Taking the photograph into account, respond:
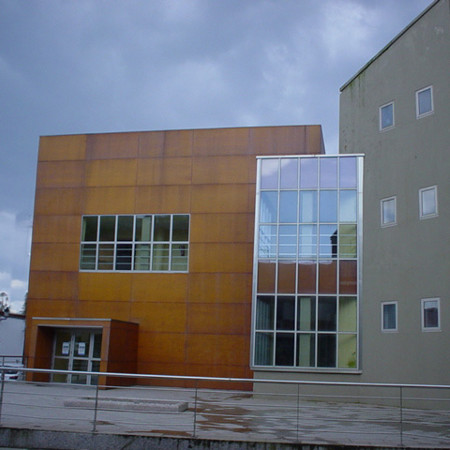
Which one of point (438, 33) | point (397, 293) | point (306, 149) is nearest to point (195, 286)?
point (306, 149)

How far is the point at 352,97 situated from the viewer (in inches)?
871

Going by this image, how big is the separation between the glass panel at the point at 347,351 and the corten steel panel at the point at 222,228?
6.05 meters

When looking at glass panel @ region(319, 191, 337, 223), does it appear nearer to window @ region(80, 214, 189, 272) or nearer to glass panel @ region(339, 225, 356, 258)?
glass panel @ region(339, 225, 356, 258)

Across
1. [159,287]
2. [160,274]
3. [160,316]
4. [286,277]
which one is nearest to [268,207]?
[286,277]

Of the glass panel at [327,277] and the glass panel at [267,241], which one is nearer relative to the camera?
the glass panel at [327,277]

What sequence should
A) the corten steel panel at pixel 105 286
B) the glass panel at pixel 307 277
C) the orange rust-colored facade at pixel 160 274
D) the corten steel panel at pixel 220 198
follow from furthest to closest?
the corten steel panel at pixel 105 286
the corten steel panel at pixel 220 198
the orange rust-colored facade at pixel 160 274
the glass panel at pixel 307 277

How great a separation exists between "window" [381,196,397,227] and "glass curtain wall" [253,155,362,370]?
848mm

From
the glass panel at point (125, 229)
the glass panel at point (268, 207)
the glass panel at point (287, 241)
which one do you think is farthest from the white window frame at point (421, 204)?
the glass panel at point (125, 229)

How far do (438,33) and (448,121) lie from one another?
2903mm

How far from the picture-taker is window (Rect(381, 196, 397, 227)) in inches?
768

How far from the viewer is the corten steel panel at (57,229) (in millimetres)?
25969

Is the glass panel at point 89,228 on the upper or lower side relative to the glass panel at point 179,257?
upper

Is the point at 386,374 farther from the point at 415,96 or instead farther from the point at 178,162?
the point at 178,162

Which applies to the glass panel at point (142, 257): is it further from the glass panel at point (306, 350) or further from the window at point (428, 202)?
the window at point (428, 202)
